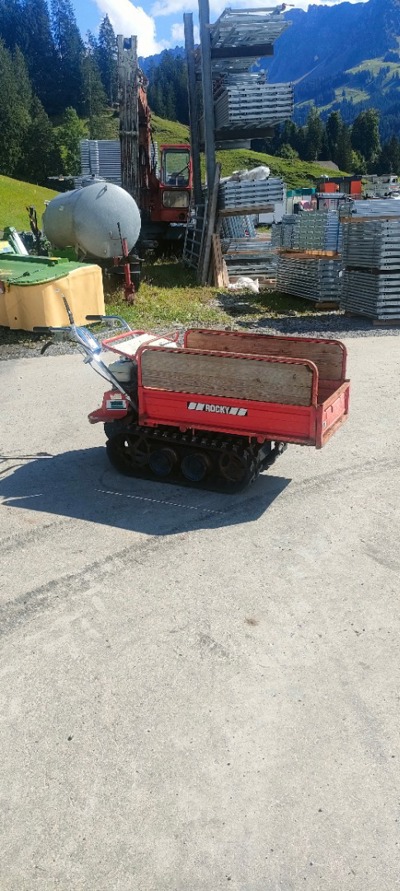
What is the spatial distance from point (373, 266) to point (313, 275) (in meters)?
2.21

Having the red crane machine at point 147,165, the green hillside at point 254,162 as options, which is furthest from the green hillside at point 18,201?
the red crane machine at point 147,165

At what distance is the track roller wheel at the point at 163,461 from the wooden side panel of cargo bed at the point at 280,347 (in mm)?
1638

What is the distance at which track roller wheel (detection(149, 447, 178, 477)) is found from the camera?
716cm

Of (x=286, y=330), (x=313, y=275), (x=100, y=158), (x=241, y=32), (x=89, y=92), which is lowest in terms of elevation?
(x=286, y=330)

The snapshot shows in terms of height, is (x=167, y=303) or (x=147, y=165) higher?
(x=147, y=165)

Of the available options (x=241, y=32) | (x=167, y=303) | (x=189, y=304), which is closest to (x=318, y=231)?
(x=189, y=304)

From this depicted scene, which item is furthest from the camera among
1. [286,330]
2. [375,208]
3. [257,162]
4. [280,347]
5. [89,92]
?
[89,92]

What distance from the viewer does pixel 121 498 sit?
7004 millimetres

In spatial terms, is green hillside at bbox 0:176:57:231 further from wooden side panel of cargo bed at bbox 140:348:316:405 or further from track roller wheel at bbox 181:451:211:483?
track roller wheel at bbox 181:451:211:483

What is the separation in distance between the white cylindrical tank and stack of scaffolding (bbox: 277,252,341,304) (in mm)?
4427

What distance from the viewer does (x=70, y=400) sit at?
405 inches

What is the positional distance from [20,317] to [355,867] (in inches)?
464

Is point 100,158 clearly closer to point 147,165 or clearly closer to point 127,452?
point 147,165

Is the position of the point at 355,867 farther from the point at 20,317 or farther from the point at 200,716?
the point at 20,317
